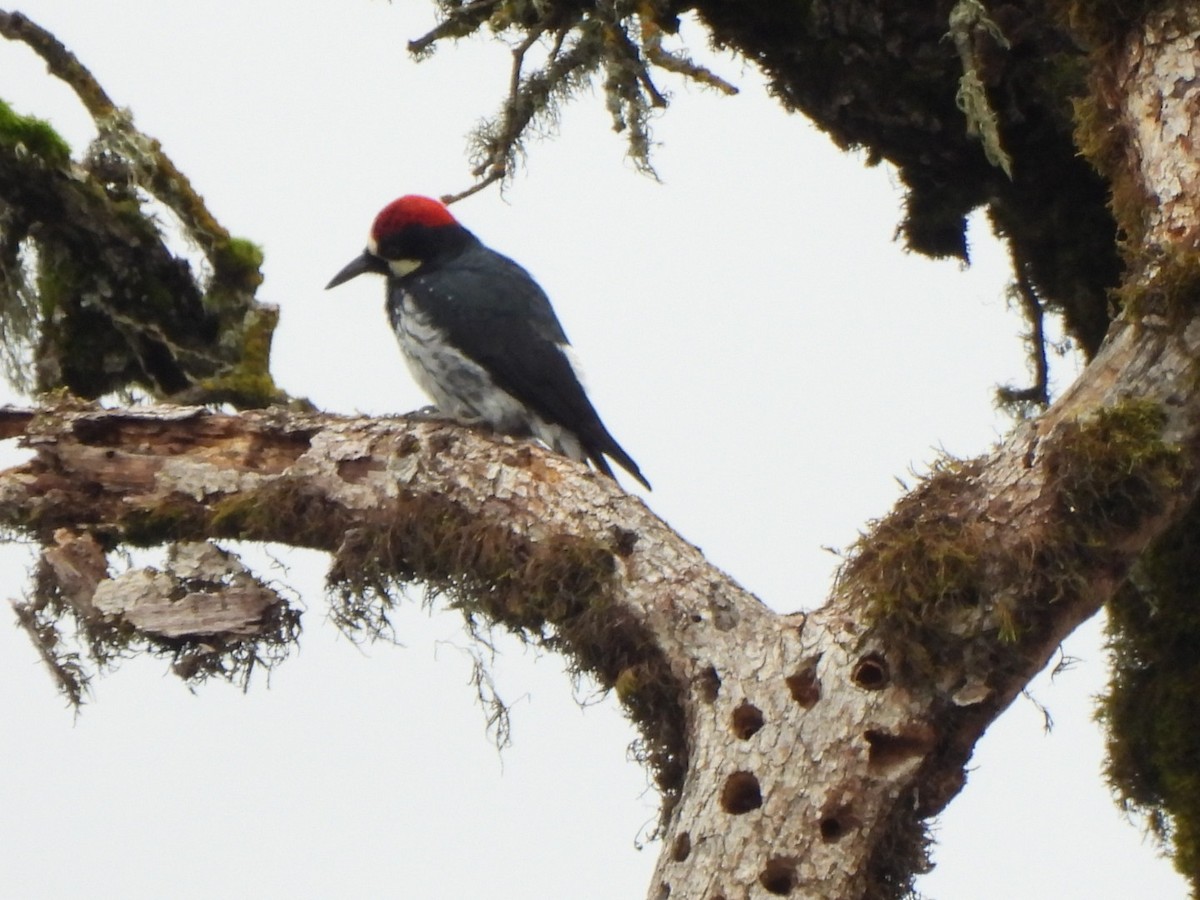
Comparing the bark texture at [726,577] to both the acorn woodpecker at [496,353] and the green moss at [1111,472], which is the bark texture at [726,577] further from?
the acorn woodpecker at [496,353]

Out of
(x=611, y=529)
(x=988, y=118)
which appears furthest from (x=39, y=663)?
(x=988, y=118)

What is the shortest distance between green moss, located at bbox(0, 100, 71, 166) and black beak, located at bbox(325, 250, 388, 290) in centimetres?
108

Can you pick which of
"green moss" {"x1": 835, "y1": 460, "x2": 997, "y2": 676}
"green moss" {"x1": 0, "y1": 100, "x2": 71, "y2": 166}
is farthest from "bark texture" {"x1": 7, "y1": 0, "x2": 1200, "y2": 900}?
"green moss" {"x1": 0, "y1": 100, "x2": 71, "y2": 166}

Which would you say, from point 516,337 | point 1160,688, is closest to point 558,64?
point 516,337

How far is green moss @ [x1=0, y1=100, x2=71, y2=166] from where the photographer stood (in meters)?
5.01

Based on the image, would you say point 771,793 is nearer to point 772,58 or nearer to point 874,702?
point 874,702

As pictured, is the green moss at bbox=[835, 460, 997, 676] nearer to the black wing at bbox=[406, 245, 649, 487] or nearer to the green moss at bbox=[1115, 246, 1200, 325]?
the green moss at bbox=[1115, 246, 1200, 325]

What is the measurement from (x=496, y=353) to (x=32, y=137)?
1.68 metres

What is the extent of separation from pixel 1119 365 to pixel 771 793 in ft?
4.17

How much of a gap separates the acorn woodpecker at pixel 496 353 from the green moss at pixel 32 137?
3.87ft

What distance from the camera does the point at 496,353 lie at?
490cm

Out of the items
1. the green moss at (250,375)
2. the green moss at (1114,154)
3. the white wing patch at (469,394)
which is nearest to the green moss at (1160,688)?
the green moss at (1114,154)

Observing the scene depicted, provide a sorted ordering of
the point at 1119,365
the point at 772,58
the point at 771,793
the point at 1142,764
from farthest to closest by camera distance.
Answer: the point at 772,58
the point at 1142,764
the point at 1119,365
the point at 771,793

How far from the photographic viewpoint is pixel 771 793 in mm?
3309
